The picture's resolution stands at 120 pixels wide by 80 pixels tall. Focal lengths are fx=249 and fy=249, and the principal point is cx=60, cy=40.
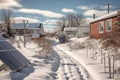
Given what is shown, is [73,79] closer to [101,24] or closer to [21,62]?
[21,62]

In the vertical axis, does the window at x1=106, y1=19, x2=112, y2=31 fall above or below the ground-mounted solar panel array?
above

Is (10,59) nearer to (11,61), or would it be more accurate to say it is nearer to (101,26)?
(11,61)

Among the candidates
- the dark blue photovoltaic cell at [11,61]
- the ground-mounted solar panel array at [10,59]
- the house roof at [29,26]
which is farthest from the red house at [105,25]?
the house roof at [29,26]

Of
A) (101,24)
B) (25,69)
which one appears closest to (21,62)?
(25,69)

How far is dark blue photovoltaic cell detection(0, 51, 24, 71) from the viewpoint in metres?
10.2

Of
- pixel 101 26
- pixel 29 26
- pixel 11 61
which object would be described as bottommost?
pixel 11 61

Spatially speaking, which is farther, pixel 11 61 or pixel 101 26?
pixel 101 26

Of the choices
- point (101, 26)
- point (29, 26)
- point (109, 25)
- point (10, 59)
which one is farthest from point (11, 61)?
point (29, 26)

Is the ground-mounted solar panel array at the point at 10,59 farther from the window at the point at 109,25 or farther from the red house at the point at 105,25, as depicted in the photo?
the window at the point at 109,25

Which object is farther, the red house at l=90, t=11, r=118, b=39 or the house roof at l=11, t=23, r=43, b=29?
the house roof at l=11, t=23, r=43, b=29

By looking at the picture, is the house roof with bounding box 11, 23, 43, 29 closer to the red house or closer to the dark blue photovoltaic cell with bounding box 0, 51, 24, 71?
the red house

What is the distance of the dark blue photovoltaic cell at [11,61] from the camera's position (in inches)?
402

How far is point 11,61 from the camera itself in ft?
35.1

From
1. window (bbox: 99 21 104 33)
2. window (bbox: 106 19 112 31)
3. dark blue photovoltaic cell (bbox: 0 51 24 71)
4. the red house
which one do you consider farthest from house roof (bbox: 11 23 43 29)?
dark blue photovoltaic cell (bbox: 0 51 24 71)
